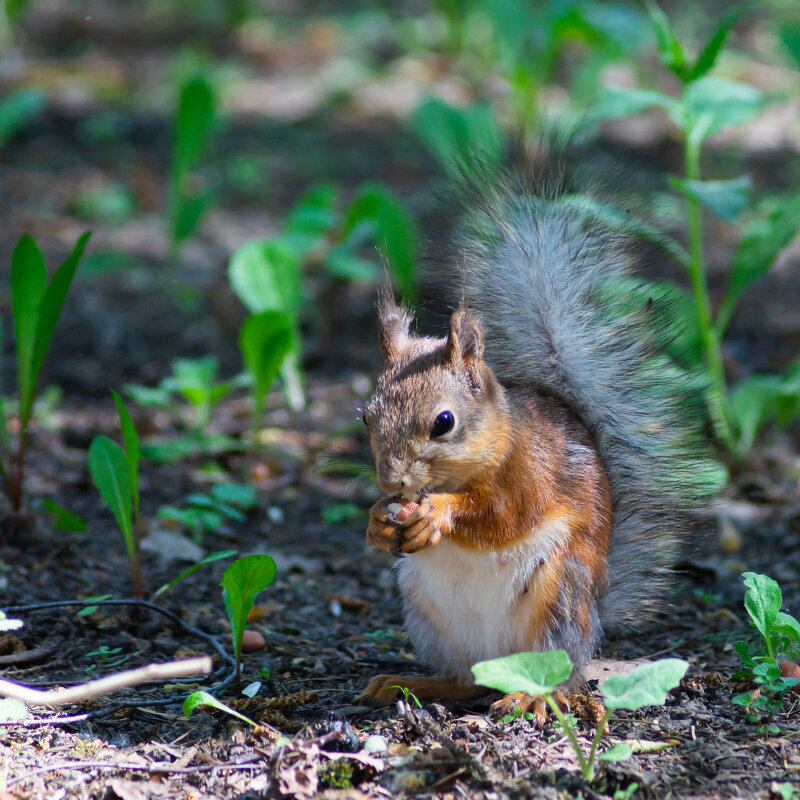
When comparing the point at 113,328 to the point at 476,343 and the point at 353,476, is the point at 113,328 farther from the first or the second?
the point at 476,343

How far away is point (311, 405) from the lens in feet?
12.9

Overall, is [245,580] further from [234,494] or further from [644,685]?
[234,494]

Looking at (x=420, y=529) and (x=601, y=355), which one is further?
Result: (x=601, y=355)

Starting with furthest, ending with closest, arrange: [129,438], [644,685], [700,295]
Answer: [700,295] < [129,438] < [644,685]

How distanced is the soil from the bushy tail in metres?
0.15

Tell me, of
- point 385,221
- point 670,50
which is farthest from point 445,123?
point 670,50

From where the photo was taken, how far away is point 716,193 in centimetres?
273

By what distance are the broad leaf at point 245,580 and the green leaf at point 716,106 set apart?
1.93 metres

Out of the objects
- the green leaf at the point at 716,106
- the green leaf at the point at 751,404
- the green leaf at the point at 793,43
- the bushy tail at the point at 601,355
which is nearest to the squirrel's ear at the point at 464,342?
the bushy tail at the point at 601,355

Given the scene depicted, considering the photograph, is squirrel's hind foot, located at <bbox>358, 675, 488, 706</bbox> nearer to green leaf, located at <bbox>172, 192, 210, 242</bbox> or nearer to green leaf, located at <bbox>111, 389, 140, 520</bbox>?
green leaf, located at <bbox>111, 389, 140, 520</bbox>

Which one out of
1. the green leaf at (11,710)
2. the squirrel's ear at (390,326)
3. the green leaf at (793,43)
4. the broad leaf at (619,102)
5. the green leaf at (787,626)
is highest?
the green leaf at (793,43)

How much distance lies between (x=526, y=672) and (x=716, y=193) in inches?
61.5

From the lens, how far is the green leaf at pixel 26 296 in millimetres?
2494

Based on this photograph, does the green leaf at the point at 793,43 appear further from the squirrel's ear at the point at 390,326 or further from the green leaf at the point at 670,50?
the squirrel's ear at the point at 390,326
